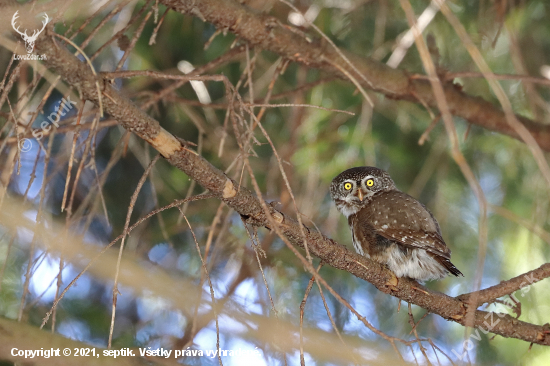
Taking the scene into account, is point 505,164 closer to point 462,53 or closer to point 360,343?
point 462,53

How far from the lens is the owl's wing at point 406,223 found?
96.2 inches

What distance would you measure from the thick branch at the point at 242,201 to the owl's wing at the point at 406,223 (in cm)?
31

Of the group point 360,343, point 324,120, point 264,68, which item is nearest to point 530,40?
point 324,120

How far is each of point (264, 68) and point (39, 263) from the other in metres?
2.20

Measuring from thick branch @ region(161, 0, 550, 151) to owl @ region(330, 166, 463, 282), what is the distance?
62 cm

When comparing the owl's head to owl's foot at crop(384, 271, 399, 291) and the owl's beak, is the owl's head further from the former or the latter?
owl's foot at crop(384, 271, 399, 291)

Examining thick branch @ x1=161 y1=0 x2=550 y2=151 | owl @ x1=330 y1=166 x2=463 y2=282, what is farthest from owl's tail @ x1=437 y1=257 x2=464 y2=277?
thick branch @ x1=161 y1=0 x2=550 y2=151

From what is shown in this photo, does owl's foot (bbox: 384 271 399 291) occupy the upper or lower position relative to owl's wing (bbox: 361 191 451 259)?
lower

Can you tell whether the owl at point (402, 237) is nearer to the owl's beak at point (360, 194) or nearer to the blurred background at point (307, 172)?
the owl's beak at point (360, 194)

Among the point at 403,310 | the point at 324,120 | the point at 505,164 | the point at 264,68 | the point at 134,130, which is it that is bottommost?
the point at 134,130

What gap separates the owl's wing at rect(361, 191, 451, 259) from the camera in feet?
8.02

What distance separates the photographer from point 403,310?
363cm

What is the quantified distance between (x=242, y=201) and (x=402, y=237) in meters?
1.13

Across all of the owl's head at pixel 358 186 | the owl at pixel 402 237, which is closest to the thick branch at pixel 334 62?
the owl's head at pixel 358 186
